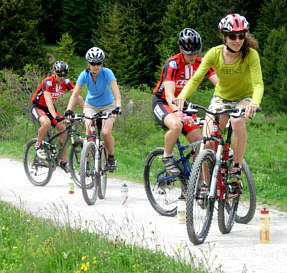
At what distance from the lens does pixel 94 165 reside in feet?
30.7

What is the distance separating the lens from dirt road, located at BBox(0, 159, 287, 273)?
18.9 ft

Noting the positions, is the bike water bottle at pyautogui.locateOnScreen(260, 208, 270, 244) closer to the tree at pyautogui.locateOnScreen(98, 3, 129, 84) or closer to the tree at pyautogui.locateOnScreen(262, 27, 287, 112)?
the tree at pyautogui.locateOnScreen(262, 27, 287, 112)

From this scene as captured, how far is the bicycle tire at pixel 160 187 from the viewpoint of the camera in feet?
26.7

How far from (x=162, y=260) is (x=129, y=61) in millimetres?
52558

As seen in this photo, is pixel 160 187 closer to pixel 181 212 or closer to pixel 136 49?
pixel 181 212

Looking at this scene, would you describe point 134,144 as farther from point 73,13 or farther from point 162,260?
point 73,13

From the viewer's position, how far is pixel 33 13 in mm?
54719

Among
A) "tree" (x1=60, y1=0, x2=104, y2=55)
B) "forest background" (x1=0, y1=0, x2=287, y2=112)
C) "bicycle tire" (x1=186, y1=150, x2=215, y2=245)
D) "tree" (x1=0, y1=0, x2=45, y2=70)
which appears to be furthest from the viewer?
"tree" (x1=60, y1=0, x2=104, y2=55)

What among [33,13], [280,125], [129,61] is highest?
[33,13]

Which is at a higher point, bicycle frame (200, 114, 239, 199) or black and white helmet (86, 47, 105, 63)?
black and white helmet (86, 47, 105, 63)

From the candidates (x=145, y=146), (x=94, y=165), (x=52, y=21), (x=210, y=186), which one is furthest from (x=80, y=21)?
(x=210, y=186)

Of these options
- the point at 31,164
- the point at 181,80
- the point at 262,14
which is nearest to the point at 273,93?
the point at 262,14

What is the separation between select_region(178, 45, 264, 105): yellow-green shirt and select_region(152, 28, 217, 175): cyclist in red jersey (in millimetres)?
695

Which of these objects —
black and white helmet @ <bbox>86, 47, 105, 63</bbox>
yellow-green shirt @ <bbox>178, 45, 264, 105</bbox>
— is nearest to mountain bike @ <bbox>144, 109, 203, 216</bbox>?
yellow-green shirt @ <bbox>178, 45, 264, 105</bbox>
